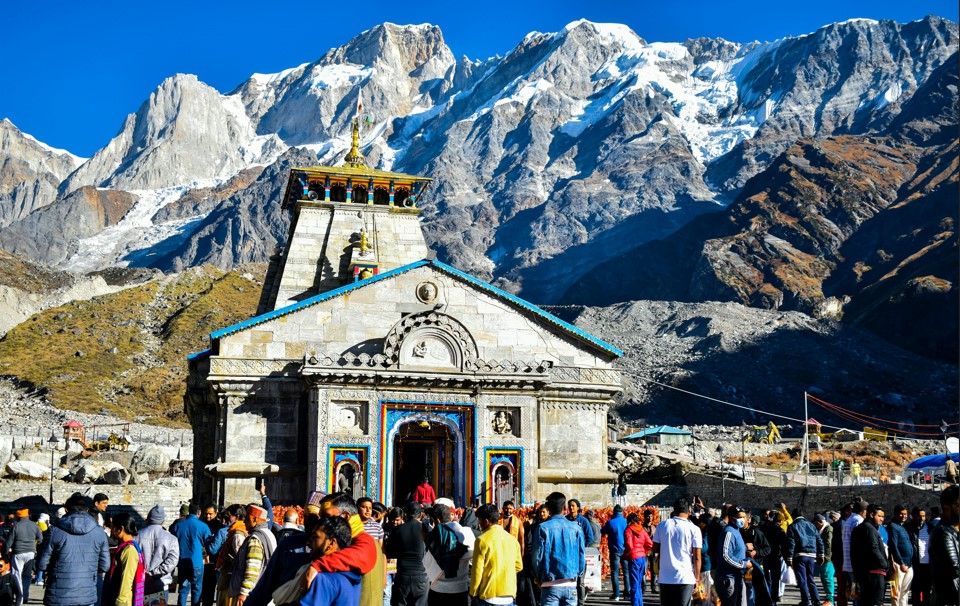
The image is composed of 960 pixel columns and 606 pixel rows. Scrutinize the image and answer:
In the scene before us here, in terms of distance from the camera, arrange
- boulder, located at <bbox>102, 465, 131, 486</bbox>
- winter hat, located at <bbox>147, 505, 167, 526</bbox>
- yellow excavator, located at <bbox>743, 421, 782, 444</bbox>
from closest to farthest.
A: winter hat, located at <bbox>147, 505, 167, 526</bbox> → boulder, located at <bbox>102, 465, 131, 486</bbox> → yellow excavator, located at <bbox>743, 421, 782, 444</bbox>

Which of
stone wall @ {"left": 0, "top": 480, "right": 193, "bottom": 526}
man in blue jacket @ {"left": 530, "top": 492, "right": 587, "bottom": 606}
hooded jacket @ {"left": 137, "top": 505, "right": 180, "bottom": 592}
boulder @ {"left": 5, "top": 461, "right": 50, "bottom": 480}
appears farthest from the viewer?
boulder @ {"left": 5, "top": 461, "right": 50, "bottom": 480}

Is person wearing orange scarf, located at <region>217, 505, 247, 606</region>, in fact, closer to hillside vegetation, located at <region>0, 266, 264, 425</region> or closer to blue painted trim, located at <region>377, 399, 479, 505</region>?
blue painted trim, located at <region>377, 399, 479, 505</region>

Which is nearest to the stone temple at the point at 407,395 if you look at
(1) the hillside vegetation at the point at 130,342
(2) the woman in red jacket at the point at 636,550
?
(2) the woman in red jacket at the point at 636,550

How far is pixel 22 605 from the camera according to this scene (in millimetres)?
19516

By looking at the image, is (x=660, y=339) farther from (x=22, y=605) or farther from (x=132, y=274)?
(x=22, y=605)

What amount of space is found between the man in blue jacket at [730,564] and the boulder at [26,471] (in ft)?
117

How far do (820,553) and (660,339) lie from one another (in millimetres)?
123511

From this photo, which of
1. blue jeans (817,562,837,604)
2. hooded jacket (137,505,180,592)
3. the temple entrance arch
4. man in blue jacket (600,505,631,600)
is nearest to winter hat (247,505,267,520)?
hooded jacket (137,505,180,592)

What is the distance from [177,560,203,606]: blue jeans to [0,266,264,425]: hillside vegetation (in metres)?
81.8

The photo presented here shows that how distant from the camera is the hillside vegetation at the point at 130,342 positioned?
10288cm

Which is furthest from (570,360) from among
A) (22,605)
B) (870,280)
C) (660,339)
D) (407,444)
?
(870,280)

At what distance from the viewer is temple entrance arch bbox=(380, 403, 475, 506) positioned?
3325 cm

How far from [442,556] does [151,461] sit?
4839 centimetres

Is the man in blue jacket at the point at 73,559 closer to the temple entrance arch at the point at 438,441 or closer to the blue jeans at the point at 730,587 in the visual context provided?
the blue jeans at the point at 730,587
